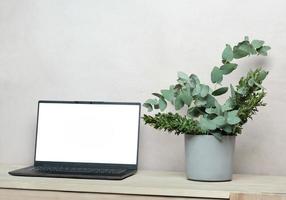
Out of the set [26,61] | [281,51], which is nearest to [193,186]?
[281,51]

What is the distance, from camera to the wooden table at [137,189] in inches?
44.2

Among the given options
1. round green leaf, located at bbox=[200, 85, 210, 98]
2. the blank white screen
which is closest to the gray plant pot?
round green leaf, located at bbox=[200, 85, 210, 98]

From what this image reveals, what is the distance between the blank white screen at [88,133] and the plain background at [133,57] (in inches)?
3.0

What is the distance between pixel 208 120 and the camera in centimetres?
127

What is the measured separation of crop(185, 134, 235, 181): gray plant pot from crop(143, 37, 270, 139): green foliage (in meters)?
0.02

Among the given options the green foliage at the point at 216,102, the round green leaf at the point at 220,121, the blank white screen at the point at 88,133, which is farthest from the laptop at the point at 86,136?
the round green leaf at the point at 220,121

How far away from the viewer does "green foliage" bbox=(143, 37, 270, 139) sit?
49.4 inches

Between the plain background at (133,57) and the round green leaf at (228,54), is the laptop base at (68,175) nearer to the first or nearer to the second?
the plain background at (133,57)

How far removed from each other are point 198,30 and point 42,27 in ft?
1.63

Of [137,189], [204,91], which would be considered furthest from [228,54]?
[137,189]

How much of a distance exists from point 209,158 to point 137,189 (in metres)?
0.21

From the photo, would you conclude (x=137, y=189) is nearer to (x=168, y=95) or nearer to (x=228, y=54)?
(x=168, y=95)

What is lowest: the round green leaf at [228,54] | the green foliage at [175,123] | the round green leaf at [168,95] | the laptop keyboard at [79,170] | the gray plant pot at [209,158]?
the laptop keyboard at [79,170]

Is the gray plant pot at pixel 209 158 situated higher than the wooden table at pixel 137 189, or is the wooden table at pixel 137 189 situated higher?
the gray plant pot at pixel 209 158
